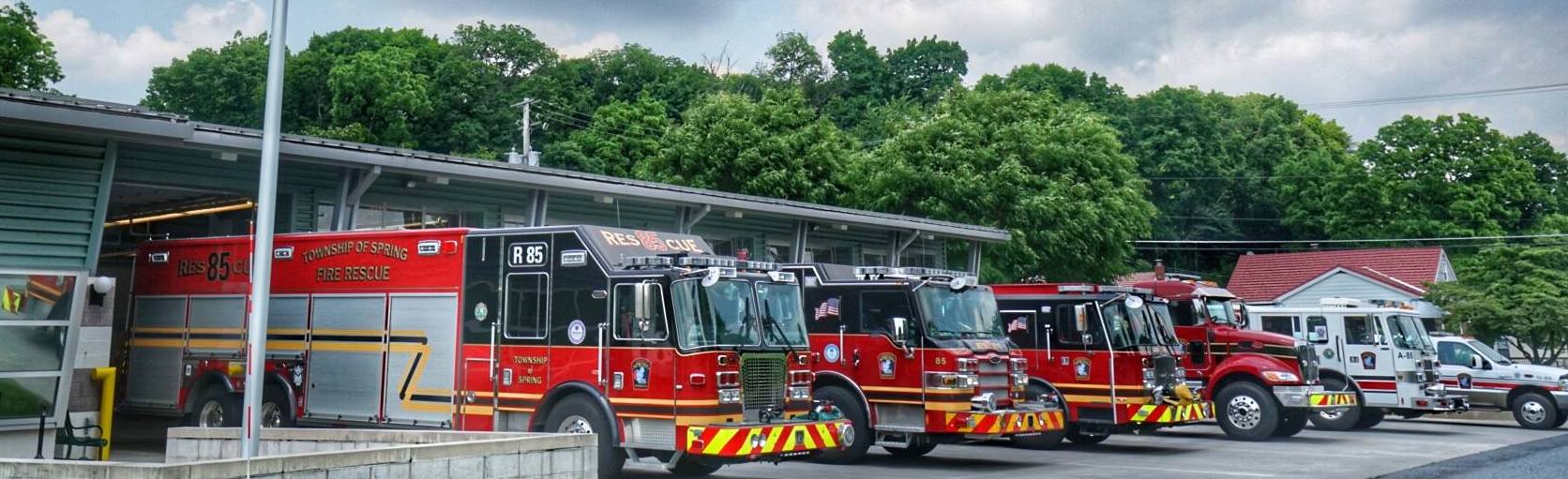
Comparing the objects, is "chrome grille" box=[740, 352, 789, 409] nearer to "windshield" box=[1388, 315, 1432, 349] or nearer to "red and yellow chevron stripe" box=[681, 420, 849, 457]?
"red and yellow chevron stripe" box=[681, 420, 849, 457]

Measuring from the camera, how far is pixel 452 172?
18.9 m

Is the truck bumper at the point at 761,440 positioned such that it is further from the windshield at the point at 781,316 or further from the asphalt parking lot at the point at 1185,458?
the asphalt parking lot at the point at 1185,458

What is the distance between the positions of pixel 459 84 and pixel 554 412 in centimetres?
4890

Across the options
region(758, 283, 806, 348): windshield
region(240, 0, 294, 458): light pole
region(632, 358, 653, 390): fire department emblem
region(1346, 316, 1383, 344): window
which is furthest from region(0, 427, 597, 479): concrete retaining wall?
region(1346, 316, 1383, 344): window

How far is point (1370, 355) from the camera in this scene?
922 inches

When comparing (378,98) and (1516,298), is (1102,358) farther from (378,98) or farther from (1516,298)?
(378,98)

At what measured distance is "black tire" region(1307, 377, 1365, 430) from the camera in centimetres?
2323

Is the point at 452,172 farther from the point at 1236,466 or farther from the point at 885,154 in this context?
the point at 885,154

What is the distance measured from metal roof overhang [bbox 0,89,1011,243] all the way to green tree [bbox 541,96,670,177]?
25.8 metres

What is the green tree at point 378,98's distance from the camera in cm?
5519

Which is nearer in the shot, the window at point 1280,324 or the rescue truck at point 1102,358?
the rescue truck at point 1102,358

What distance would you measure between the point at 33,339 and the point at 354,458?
6824 mm

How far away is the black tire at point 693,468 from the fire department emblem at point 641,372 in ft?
2.85

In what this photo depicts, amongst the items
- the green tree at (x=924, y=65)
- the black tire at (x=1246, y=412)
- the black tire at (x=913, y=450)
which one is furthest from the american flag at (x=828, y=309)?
the green tree at (x=924, y=65)
